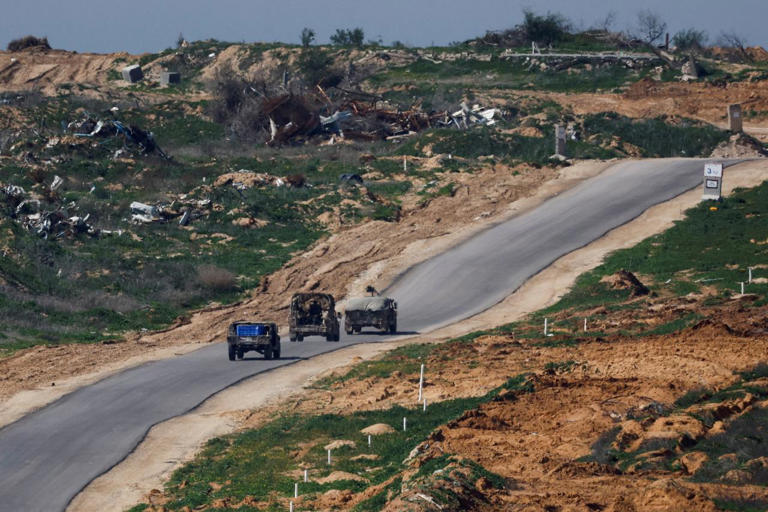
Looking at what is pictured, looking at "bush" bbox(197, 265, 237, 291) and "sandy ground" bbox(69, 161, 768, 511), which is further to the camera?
"bush" bbox(197, 265, 237, 291)

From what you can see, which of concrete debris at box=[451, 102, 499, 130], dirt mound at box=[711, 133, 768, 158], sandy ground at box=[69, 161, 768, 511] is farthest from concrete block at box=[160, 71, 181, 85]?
sandy ground at box=[69, 161, 768, 511]

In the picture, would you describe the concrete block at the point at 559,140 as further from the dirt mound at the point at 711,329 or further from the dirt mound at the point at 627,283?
the dirt mound at the point at 711,329

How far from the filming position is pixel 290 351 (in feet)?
145

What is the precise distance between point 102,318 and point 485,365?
18.1 metres

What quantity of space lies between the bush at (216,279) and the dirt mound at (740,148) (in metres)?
36.2

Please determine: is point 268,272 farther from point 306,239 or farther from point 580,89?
point 580,89

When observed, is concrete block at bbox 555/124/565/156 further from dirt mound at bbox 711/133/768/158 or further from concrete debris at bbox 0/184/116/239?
concrete debris at bbox 0/184/116/239

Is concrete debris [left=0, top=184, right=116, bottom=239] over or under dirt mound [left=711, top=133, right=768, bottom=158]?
under

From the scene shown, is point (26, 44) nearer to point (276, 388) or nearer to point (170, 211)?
point (170, 211)

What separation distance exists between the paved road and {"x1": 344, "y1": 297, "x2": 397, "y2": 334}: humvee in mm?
708

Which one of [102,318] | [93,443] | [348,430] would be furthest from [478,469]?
[102,318]

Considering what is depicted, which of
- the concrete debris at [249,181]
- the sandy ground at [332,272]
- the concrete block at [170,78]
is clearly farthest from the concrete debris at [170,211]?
the concrete block at [170,78]

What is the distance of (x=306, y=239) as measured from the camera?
64125 mm

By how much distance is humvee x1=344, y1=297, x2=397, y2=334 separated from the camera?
47375mm
